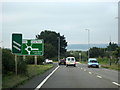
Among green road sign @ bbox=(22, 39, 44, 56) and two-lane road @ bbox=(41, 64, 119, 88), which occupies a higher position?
green road sign @ bbox=(22, 39, 44, 56)

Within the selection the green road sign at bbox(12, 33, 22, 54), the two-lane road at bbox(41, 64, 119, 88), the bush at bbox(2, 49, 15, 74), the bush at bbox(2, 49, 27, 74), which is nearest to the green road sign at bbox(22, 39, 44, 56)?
the two-lane road at bbox(41, 64, 119, 88)

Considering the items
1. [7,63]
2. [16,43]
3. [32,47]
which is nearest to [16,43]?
[16,43]

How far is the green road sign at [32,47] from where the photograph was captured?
38219 millimetres

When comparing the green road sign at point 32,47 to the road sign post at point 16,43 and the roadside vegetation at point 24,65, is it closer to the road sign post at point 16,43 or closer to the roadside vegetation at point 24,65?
the roadside vegetation at point 24,65

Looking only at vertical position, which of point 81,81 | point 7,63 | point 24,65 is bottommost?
point 81,81

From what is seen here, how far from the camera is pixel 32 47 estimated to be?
38781mm

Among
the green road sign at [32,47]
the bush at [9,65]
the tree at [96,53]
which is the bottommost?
the tree at [96,53]

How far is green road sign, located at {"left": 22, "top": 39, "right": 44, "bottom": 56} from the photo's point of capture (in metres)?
38.2

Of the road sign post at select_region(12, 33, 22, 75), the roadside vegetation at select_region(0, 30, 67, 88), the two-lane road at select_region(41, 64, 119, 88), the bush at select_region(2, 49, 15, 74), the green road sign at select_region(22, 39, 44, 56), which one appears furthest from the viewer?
the green road sign at select_region(22, 39, 44, 56)

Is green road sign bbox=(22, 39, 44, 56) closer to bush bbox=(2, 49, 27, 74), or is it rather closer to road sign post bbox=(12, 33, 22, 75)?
bush bbox=(2, 49, 27, 74)

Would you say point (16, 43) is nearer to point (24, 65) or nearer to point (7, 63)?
point (7, 63)

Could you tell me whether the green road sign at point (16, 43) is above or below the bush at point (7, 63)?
above

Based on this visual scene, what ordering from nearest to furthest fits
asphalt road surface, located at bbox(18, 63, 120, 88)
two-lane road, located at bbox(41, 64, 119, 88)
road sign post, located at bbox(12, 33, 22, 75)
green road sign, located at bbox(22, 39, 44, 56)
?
asphalt road surface, located at bbox(18, 63, 120, 88) < two-lane road, located at bbox(41, 64, 119, 88) < road sign post, located at bbox(12, 33, 22, 75) < green road sign, located at bbox(22, 39, 44, 56)

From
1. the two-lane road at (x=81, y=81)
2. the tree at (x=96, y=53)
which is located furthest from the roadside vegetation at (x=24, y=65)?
the tree at (x=96, y=53)
